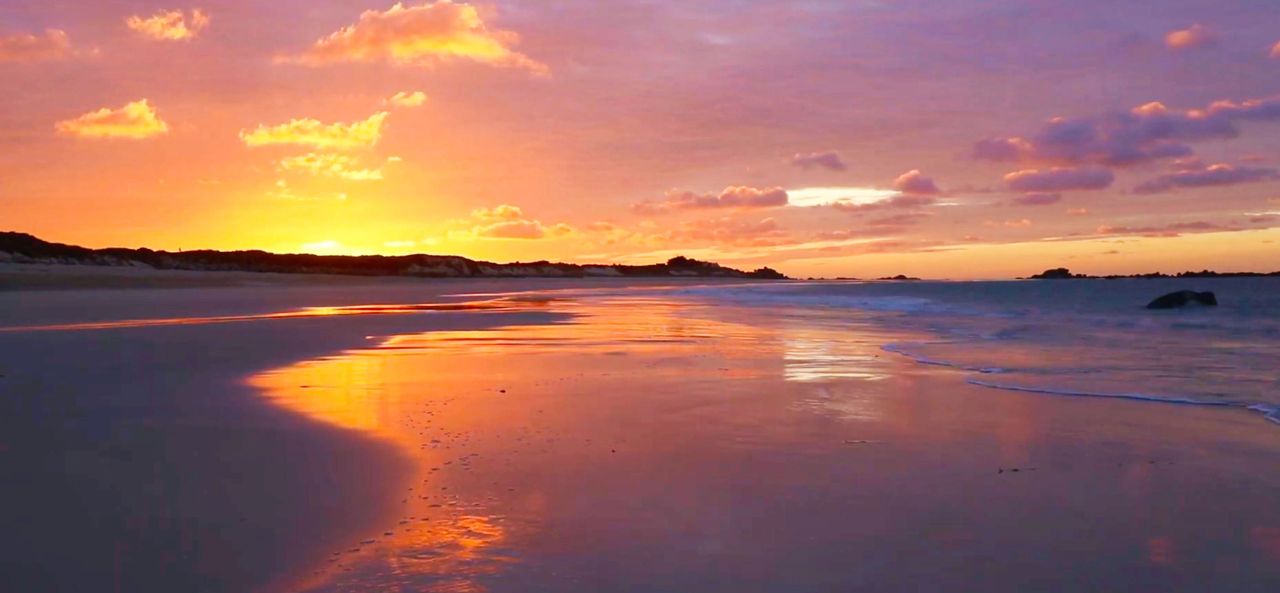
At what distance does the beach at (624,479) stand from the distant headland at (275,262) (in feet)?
229

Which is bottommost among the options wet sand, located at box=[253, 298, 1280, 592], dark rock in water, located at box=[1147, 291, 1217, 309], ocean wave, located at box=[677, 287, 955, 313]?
wet sand, located at box=[253, 298, 1280, 592]

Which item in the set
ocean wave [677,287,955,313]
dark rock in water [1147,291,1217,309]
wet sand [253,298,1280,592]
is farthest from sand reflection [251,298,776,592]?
dark rock in water [1147,291,1217,309]

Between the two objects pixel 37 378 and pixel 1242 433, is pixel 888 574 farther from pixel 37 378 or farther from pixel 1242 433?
pixel 37 378

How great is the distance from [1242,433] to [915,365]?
5.68 metres

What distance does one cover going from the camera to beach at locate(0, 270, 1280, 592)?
4371 millimetres

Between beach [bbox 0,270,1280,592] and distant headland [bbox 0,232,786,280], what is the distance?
229 ft

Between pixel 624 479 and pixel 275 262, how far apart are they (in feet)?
368

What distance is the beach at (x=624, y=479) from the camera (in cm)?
437

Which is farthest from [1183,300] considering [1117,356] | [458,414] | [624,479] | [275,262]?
[275,262]

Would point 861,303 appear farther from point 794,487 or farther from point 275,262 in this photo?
point 275,262

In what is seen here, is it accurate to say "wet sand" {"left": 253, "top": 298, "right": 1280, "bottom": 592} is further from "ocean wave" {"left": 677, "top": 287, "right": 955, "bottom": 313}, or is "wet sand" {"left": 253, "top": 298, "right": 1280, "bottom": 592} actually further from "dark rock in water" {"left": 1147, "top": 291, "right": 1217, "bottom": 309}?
"dark rock in water" {"left": 1147, "top": 291, "right": 1217, "bottom": 309}

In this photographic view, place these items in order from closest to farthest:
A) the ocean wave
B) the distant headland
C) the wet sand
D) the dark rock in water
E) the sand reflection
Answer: the wet sand
the sand reflection
the dark rock in water
the ocean wave
the distant headland

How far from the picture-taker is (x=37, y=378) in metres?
10.7

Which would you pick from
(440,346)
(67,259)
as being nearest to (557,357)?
(440,346)
